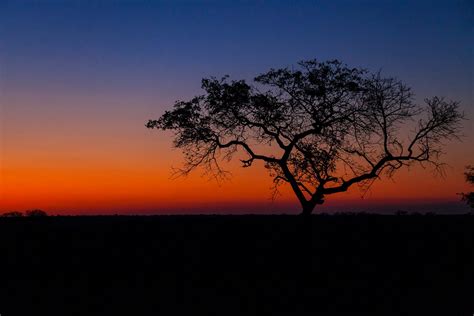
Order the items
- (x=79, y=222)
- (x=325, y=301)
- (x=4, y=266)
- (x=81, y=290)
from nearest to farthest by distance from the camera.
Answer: (x=325, y=301) → (x=81, y=290) → (x=4, y=266) → (x=79, y=222)

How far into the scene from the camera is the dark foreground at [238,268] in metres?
18.4

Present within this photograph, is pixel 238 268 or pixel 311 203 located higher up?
pixel 311 203

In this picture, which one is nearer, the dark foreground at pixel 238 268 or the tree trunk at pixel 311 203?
the dark foreground at pixel 238 268

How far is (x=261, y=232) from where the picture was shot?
3184 centimetres

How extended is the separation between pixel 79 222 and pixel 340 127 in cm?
1852

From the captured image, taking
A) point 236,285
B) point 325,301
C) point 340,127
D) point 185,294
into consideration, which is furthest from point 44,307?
point 340,127

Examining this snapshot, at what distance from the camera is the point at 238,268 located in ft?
78.7

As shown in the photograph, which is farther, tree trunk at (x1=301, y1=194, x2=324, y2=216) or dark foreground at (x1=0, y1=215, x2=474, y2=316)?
tree trunk at (x1=301, y1=194, x2=324, y2=216)

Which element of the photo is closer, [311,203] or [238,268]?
[238,268]

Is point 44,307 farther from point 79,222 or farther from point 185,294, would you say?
point 79,222

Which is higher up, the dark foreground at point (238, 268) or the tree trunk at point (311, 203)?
the tree trunk at point (311, 203)

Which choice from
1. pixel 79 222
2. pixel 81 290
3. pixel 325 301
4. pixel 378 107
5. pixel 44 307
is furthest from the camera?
pixel 79 222

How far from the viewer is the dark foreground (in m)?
18.4

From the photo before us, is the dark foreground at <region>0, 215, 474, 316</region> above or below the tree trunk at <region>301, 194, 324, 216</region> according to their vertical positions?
below
